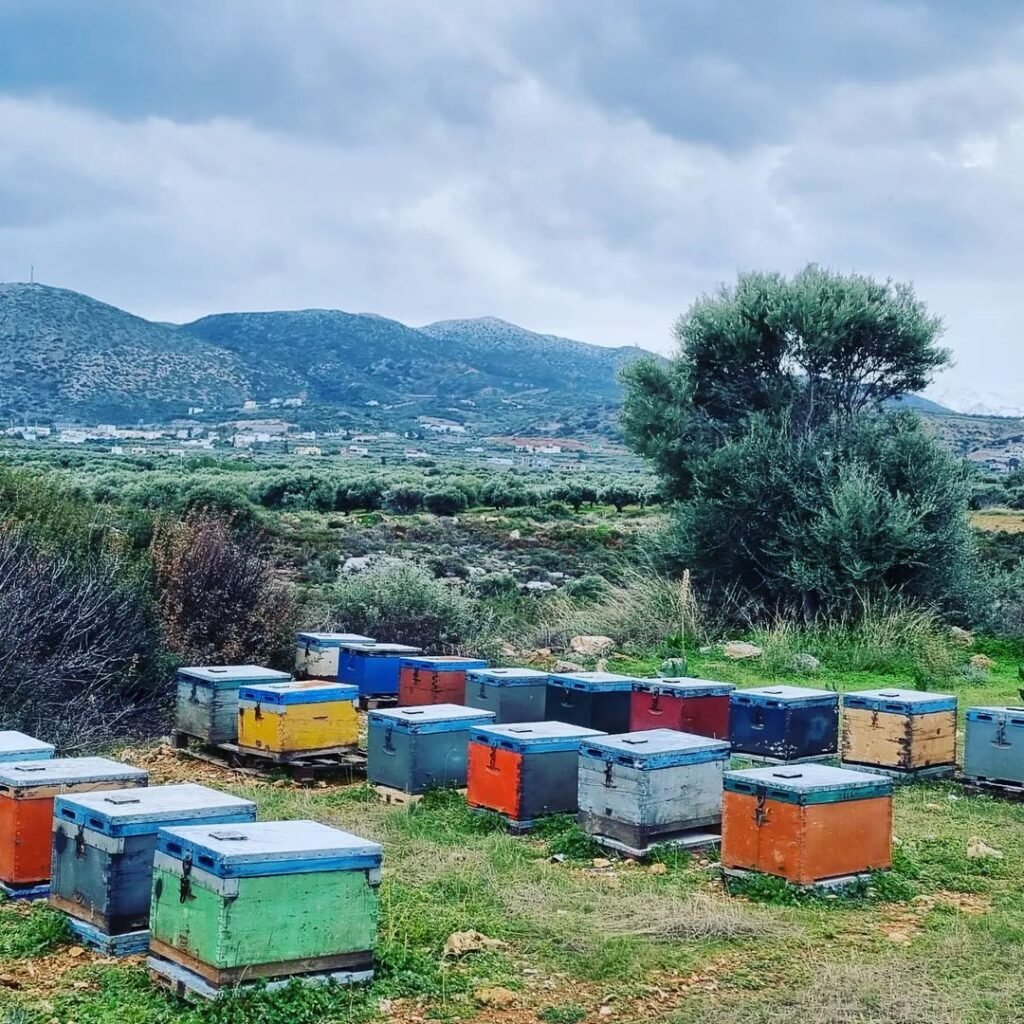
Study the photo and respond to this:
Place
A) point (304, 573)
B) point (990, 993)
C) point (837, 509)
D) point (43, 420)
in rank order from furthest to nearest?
point (43, 420), point (304, 573), point (837, 509), point (990, 993)

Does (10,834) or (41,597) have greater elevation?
(41,597)

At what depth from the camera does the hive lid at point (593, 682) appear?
11.0 metres

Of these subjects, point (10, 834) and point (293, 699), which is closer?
point (10, 834)

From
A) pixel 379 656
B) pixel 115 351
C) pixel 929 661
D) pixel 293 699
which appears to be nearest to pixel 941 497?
pixel 929 661

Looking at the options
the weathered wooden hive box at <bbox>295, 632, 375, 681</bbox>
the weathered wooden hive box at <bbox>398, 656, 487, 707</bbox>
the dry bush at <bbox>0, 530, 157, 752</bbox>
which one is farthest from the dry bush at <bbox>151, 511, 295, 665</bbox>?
the weathered wooden hive box at <bbox>398, 656, 487, 707</bbox>

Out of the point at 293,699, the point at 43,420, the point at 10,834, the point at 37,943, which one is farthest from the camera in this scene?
the point at 43,420

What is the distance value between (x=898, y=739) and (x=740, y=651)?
7250 millimetres

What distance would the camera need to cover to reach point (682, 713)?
10719 millimetres

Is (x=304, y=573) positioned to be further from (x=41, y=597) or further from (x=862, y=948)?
(x=862, y=948)

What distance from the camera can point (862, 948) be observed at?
21.5 feet

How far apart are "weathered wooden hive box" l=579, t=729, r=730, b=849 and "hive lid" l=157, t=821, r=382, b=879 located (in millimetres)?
2696

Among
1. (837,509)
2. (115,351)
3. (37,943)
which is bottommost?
(37,943)

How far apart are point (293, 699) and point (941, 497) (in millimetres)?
13991

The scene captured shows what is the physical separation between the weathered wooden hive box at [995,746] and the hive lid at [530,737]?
3966mm
